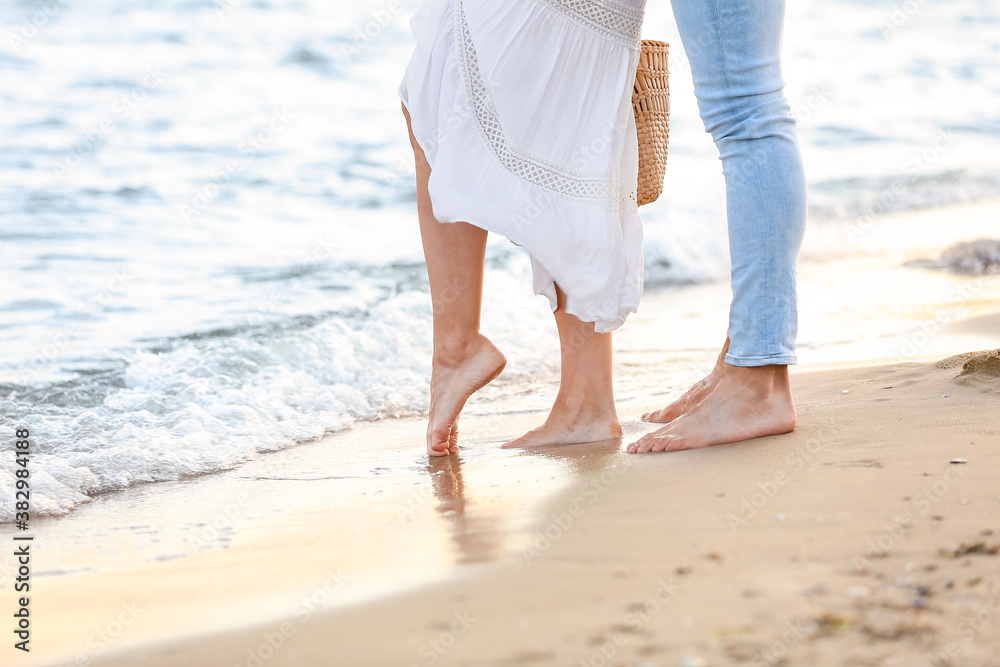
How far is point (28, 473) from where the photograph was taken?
2141 mm

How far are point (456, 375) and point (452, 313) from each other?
0.46 ft

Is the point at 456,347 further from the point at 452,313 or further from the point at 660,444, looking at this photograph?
the point at 660,444

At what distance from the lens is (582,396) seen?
2.14 meters

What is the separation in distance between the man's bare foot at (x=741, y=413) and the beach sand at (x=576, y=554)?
0.04m

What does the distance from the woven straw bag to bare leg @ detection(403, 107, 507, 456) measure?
40 centimetres

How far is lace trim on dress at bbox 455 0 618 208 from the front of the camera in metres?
1.91

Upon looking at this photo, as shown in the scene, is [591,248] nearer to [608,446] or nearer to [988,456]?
[608,446]

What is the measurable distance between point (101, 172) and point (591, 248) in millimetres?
5298

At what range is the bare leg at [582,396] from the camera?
212 centimetres

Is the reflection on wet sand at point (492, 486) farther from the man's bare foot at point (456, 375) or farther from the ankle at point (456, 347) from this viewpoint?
the ankle at point (456, 347)

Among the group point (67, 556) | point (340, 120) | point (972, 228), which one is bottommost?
point (67, 556)

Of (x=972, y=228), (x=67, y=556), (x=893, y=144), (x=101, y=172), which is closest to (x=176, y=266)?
(x=101, y=172)

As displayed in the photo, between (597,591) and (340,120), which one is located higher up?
(340,120)

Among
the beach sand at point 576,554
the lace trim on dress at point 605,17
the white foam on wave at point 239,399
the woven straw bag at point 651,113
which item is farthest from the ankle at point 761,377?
the white foam on wave at point 239,399
